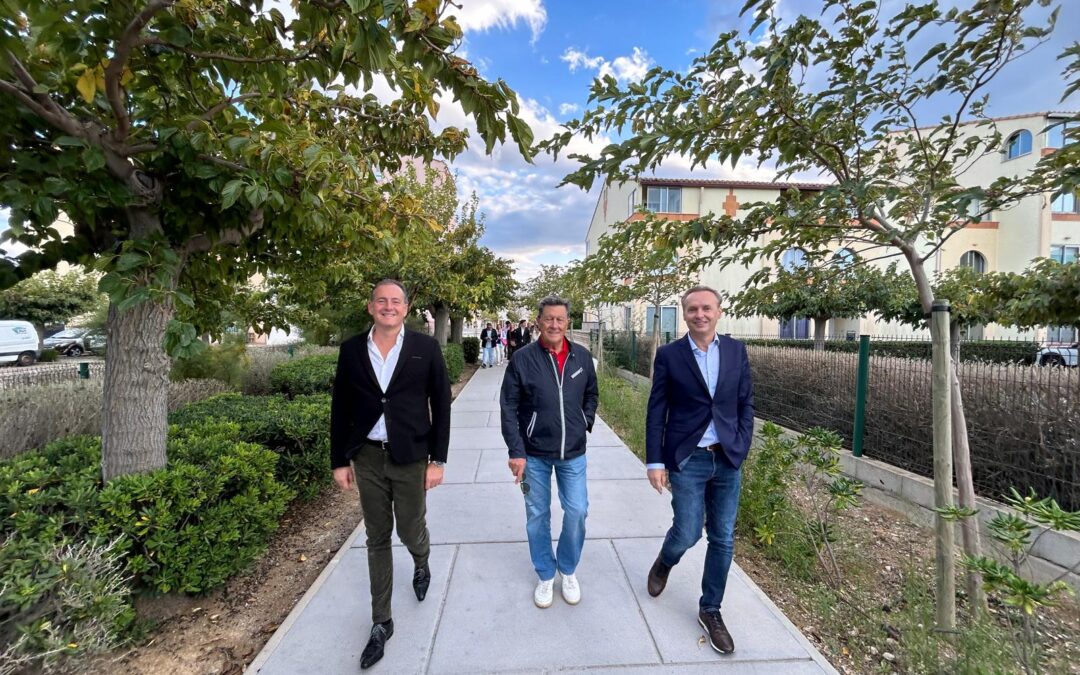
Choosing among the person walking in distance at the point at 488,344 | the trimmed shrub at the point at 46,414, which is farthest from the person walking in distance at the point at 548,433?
the person walking in distance at the point at 488,344

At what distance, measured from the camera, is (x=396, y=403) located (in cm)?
242

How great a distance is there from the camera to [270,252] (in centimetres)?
385

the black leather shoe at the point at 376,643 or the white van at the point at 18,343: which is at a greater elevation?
the white van at the point at 18,343

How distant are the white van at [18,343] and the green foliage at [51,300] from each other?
12.1 ft

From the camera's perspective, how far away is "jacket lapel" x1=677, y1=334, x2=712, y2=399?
2.44 m

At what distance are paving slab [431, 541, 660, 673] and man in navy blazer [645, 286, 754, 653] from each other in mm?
475

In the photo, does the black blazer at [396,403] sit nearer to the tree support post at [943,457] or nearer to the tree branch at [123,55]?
the tree branch at [123,55]

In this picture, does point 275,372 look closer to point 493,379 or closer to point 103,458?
point 103,458

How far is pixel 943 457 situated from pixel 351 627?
343cm

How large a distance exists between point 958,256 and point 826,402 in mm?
24625

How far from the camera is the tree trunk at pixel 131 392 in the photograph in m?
2.68

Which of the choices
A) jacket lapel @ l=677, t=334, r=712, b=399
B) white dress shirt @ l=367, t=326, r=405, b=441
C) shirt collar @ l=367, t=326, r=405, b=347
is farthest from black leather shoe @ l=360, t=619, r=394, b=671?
jacket lapel @ l=677, t=334, r=712, b=399

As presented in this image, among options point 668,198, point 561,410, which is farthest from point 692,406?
point 668,198

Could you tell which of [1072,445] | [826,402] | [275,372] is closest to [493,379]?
[275,372]
